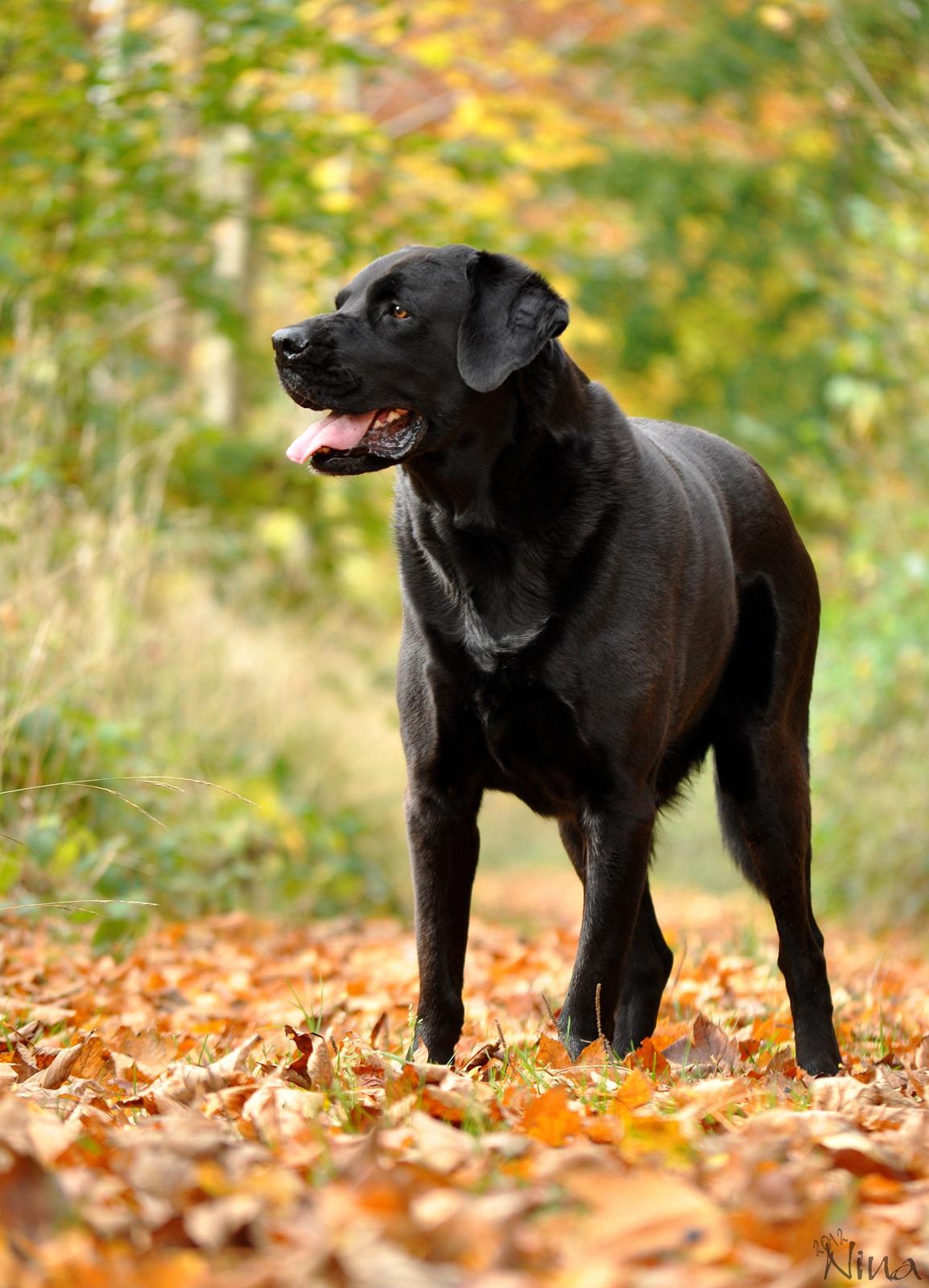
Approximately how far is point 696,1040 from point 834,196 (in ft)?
50.3

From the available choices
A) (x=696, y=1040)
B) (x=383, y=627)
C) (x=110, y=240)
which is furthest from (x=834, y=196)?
(x=696, y=1040)

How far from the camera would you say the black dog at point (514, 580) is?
345 cm

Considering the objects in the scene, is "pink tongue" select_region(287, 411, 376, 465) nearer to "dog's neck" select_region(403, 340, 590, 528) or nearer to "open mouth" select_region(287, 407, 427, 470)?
"open mouth" select_region(287, 407, 427, 470)

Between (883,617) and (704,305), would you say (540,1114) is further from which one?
(704,305)

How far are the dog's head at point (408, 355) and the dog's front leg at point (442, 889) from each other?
2.72ft

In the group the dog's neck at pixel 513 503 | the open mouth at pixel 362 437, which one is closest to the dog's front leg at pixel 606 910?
the dog's neck at pixel 513 503

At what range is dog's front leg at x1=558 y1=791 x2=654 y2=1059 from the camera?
3391mm

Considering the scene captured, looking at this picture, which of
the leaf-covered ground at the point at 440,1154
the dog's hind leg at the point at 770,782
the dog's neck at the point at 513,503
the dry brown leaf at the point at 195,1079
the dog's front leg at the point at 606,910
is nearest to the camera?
the leaf-covered ground at the point at 440,1154

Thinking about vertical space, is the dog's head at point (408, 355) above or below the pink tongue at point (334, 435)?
above

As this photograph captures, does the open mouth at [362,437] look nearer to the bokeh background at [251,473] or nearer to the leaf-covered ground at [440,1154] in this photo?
the leaf-covered ground at [440,1154]

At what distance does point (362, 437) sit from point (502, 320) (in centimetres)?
44

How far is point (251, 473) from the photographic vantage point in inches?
461

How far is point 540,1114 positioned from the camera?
2488mm

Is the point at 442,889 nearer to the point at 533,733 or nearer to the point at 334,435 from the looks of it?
the point at 533,733
